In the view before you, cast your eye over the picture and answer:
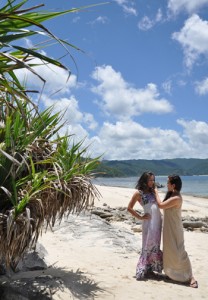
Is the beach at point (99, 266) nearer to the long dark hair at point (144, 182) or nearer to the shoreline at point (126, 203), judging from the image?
the long dark hair at point (144, 182)

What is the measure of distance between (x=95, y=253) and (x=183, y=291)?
3.04m

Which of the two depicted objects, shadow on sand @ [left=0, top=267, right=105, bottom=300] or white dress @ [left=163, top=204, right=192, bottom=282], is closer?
shadow on sand @ [left=0, top=267, right=105, bottom=300]

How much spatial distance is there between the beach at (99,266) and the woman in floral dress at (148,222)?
29 cm

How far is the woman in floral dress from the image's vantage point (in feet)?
23.2

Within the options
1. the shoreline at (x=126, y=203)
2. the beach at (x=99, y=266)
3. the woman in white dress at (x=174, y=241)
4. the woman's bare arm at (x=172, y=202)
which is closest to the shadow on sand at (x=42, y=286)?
the beach at (x=99, y=266)

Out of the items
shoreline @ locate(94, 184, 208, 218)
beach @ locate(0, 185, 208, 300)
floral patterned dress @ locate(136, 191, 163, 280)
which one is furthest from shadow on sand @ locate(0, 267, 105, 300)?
shoreline @ locate(94, 184, 208, 218)

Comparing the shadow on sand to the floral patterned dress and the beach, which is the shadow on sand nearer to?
the beach

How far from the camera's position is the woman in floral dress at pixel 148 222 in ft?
23.2

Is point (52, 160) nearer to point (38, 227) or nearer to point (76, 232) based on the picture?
point (38, 227)

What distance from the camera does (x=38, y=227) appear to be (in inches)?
199

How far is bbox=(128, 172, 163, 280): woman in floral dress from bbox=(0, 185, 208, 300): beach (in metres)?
0.29

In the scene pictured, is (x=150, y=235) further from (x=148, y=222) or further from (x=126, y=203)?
(x=126, y=203)

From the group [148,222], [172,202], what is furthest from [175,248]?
[172,202]

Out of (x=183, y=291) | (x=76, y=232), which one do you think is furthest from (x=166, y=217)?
(x=76, y=232)
